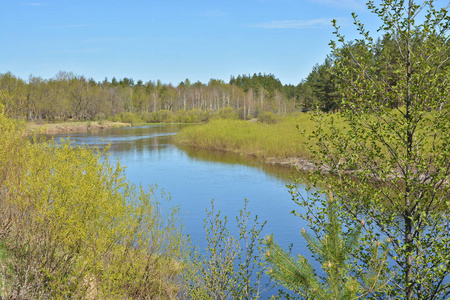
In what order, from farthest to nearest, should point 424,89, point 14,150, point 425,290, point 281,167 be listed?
point 281,167
point 14,150
point 424,89
point 425,290

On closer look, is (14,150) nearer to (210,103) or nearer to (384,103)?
(384,103)

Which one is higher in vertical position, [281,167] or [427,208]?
[427,208]

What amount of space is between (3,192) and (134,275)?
2.60 m

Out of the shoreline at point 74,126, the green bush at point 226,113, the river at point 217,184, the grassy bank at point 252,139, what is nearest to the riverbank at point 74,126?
the shoreline at point 74,126

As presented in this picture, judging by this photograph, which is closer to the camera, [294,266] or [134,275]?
[294,266]

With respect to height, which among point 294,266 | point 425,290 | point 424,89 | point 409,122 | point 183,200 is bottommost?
point 183,200

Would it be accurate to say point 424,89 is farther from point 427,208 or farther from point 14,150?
point 14,150

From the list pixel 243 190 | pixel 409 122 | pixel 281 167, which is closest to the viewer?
pixel 409 122

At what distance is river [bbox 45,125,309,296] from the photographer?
12594 millimetres

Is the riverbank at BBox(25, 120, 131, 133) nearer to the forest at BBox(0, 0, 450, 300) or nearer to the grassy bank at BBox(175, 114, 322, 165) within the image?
the grassy bank at BBox(175, 114, 322, 165)

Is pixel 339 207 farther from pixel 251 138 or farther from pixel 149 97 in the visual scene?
pixel 149 97

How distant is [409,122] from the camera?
14.5 feet

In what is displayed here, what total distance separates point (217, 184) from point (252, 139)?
1229cm

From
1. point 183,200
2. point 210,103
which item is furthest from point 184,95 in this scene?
point 183,200
